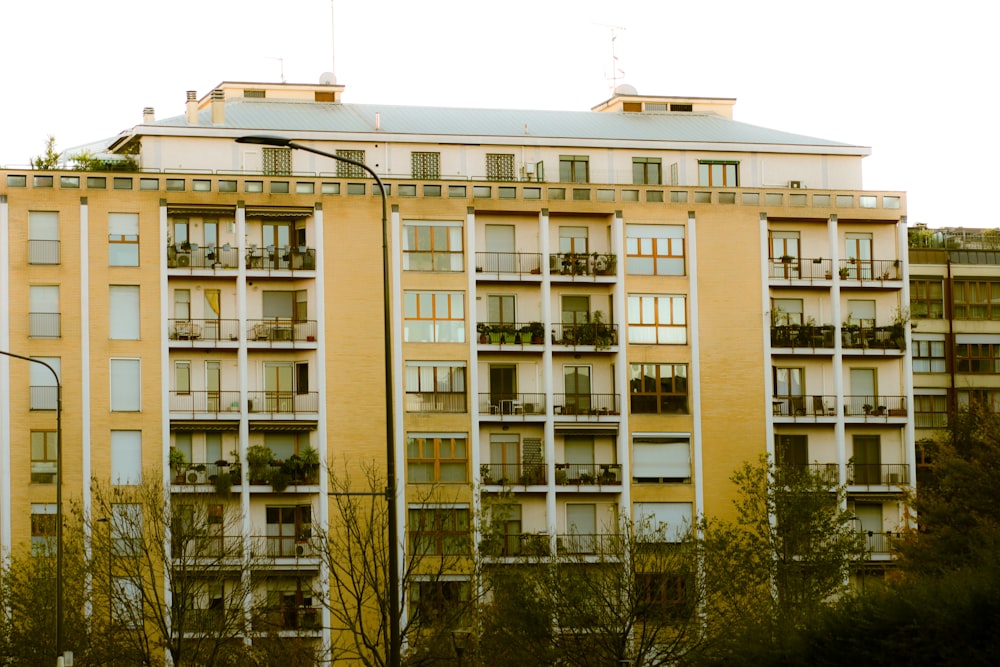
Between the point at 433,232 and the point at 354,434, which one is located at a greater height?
the point at 433,232

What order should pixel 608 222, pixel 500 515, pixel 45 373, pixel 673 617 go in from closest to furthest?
pixel 673 617
pixel 500 515
pixel 45 373
pixel 608 222

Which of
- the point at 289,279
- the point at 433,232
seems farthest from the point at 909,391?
the point at 289,279

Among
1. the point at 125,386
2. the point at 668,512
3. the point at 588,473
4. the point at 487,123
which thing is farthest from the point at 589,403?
the point at 125,386

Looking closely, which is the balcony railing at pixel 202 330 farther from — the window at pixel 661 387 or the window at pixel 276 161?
the window at pixel 661 387

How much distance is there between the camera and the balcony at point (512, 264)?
7069 cm

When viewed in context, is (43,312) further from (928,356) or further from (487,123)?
(928,356)

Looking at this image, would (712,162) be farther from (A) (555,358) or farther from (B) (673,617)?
(B) (673,617)

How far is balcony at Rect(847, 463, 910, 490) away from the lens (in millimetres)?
72375

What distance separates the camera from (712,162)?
251 feet

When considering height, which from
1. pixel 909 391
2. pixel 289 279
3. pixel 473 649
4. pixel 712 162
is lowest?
pixel 473 649

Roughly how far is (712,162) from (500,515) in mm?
23522

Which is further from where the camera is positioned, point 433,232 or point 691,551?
point 433,232

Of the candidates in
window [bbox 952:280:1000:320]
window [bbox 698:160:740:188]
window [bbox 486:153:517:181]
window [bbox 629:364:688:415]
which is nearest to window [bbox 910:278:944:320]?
window [bbox 952:280:1000:320]

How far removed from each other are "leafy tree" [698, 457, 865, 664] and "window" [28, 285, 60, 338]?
27.0m
